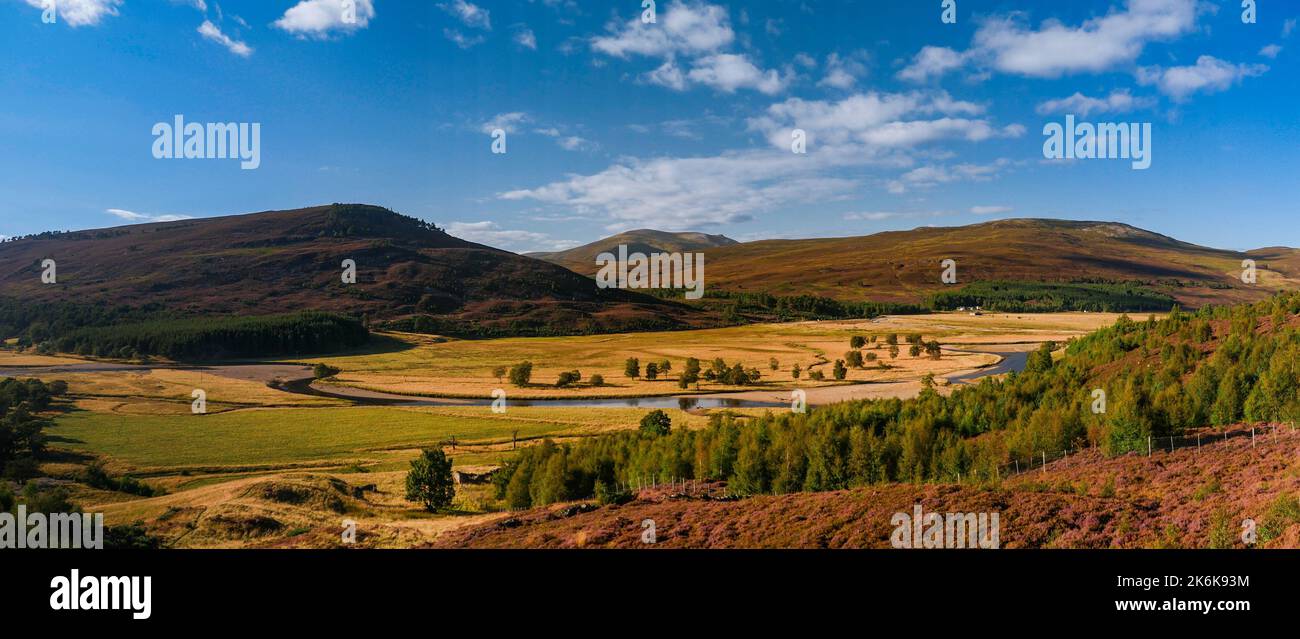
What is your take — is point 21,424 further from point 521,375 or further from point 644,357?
point 644,357

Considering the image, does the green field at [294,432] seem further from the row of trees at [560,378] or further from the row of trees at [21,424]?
the row of trees at [560,378]

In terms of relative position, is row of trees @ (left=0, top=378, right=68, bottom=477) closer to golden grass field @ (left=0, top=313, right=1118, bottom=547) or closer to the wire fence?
golden grass field @ (left=0, top=313, right=1118, bottom=547)

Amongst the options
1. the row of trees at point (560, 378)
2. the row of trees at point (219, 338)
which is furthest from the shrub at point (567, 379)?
the row of trees at point (219, 338)

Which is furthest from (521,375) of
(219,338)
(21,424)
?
(219,338)

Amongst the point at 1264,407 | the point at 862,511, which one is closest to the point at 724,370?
the point at 1264,407
